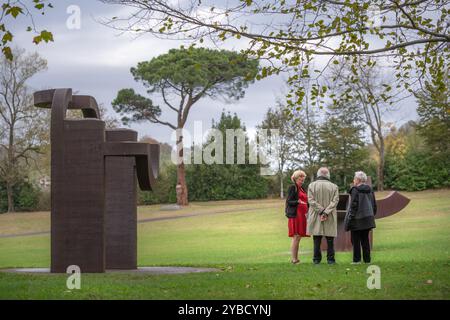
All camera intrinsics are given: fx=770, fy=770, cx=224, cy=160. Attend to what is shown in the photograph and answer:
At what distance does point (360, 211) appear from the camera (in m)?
15.2

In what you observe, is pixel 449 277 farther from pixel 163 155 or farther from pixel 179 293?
pixel 163 155

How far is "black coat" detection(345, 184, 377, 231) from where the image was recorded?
49.8ft

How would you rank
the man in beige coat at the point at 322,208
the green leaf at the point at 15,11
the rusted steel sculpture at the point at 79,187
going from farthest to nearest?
the man in beige coat at the point at 322,208, the rusted steel sculpture at the point at 79,187, the green leaf at the point at 15,11

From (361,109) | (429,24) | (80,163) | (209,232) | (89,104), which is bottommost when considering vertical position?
(209,232)

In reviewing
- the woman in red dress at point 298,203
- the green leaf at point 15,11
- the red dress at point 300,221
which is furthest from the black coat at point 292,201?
the green leaf at point 15,11

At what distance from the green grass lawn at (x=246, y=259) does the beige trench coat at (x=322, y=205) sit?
694 millimetres

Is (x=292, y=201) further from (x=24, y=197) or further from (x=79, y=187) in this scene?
(x=24, y=197)

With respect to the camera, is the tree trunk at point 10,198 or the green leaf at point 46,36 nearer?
the green leaf at point 46,36

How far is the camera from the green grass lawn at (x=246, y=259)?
10.9 metres

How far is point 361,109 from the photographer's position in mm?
61094

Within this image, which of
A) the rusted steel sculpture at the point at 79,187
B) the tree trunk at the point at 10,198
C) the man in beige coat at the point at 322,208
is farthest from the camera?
the tree trunk at the point at 10,198

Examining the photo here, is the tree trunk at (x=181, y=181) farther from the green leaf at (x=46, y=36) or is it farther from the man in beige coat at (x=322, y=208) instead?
the green leaf at (x=46, y=36)
